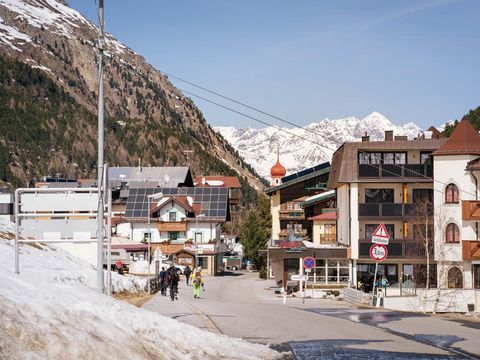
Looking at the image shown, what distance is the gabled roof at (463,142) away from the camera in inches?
2099

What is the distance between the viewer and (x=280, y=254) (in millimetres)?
56969

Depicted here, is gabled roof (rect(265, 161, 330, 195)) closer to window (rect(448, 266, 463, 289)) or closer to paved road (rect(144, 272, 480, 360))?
window (rect(448, 266, 463, 289))

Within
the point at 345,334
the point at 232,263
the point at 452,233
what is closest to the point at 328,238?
the point at 452,233

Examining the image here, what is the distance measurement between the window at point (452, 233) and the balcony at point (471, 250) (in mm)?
1406

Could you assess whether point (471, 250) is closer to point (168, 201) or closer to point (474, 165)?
point (474, 165)

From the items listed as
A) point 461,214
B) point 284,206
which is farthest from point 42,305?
point 284,206

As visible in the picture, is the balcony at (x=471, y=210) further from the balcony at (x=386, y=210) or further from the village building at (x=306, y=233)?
the village building at (x=306, y=233)

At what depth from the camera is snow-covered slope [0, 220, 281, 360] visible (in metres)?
11.1

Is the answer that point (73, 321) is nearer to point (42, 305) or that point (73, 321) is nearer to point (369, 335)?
point (42, 305)

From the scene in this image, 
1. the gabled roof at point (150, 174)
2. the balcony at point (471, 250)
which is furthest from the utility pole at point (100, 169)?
the gabled roof at point (150, 174)

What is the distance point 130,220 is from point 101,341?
84.2 m

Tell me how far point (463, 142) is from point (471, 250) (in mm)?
6560

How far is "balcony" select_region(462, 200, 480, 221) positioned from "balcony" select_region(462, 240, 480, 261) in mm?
1453

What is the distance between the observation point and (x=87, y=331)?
12359mm
